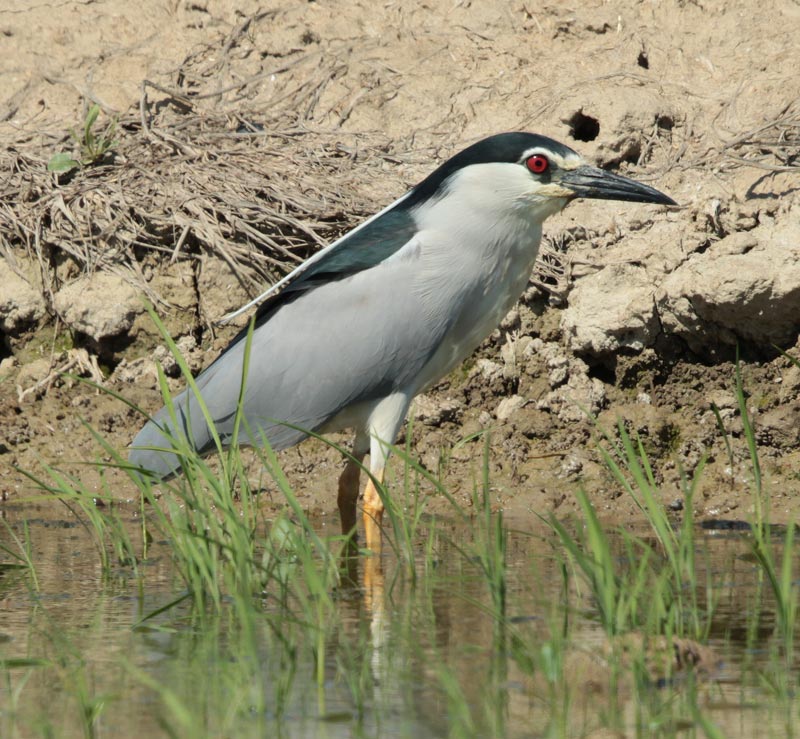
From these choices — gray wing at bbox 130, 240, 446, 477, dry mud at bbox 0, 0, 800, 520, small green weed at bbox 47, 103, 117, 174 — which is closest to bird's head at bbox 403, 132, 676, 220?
gray wing at bbox 130, 240, 446, 477

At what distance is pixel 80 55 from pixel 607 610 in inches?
234

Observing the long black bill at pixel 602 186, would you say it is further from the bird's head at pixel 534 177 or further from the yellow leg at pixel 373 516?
the yellow leg at pixel 373 516

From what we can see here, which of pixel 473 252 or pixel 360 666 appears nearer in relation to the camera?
pixel 360 666

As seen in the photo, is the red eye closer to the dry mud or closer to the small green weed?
the dry mud

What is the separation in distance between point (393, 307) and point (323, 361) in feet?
1.11

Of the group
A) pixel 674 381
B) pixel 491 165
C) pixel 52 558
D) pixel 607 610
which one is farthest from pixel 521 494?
pixel 607 610

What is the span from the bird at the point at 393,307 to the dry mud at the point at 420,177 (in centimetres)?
77

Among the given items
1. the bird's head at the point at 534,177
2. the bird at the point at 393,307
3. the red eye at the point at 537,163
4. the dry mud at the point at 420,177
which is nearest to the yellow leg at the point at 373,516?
the bird at the point at 393,307

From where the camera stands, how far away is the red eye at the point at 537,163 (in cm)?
475

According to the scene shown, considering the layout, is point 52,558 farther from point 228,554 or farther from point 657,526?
point 657,526

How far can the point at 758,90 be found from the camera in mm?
6527

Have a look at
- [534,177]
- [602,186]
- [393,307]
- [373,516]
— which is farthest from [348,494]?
[602,186]

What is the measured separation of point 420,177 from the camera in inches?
258

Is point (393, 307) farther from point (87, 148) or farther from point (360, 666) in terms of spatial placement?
point (87, 148)
